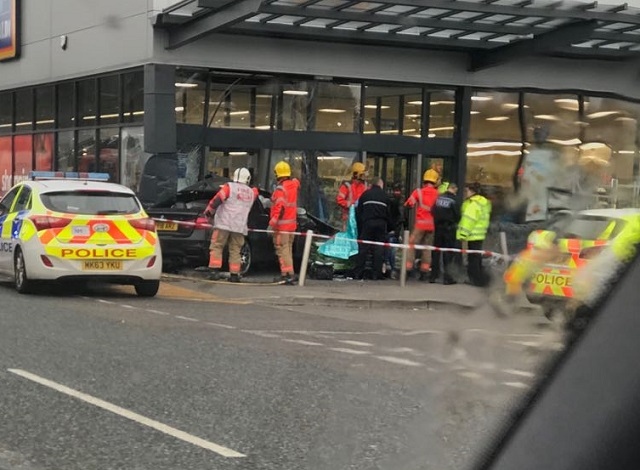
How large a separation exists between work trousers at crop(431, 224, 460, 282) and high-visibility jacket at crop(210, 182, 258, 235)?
420 inches

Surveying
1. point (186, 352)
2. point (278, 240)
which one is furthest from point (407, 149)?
point (186, 352)

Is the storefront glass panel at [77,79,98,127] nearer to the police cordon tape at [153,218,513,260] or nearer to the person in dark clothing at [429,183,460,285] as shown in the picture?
the police cordon tape at [153,218,513,260]

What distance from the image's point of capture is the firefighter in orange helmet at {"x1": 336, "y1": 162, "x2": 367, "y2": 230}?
1512cm

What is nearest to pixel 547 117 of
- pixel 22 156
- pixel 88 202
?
pixel 88 202

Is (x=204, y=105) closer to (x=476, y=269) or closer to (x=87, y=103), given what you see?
(x=87, y=103)

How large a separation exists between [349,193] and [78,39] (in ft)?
32.1

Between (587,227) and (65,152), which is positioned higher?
(65,152)

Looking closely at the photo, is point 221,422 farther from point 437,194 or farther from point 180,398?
point 437,194

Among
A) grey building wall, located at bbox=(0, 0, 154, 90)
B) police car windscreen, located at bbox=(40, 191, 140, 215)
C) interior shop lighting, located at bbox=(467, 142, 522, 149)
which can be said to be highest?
grey building wall, located at bbox=(0, 0, 154, 90)

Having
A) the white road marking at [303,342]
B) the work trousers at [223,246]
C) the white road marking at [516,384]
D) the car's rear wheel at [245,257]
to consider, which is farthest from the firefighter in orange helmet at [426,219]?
the car's rear wheel at [245,257]

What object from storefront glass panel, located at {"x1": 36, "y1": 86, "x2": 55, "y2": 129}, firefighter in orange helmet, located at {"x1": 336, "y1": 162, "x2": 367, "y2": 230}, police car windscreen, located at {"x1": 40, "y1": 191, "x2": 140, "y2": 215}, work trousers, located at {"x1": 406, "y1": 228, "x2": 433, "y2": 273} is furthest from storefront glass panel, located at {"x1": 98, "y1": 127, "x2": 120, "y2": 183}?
work trousers, located at {"x1": 406, "y1": 228, "x2": 433, "y2": 273}

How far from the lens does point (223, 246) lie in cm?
1316

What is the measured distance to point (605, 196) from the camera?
116 centimetres

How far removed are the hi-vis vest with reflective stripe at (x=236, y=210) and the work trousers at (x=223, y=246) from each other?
0.31ft
